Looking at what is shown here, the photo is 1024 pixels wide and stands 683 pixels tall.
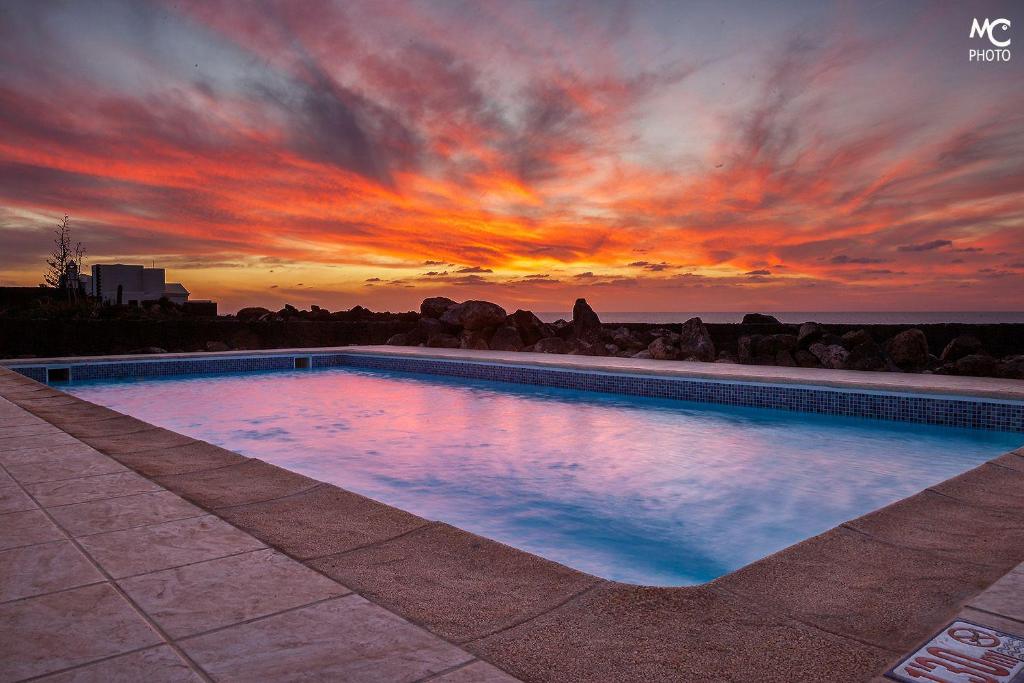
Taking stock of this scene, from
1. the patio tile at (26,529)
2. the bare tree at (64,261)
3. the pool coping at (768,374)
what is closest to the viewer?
the patio tile at (26,529)

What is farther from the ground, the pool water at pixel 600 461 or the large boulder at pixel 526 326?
the large boulder at pixel 526 326

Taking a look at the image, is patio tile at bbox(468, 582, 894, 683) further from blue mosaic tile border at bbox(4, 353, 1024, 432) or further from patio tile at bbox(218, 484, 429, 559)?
blue mosaic tile border at bbox(4, 353, 1024, 432)

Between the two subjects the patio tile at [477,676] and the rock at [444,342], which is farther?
the rock at [444,342]

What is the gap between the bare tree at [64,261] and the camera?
944 inches

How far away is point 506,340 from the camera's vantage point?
50.3 ft

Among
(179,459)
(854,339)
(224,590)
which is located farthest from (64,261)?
(224,590)

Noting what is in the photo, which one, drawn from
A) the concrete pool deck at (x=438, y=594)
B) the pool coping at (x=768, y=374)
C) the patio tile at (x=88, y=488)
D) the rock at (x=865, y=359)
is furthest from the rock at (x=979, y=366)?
the patio tile at (x=88, y=488)

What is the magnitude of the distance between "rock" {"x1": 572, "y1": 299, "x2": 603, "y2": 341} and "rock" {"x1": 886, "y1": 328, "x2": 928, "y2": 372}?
778 cm

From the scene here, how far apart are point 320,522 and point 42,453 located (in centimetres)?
247

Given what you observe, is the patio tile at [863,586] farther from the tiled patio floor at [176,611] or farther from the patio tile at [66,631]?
the patio tile at [66,631]

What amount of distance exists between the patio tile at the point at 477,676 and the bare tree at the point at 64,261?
1080 inches

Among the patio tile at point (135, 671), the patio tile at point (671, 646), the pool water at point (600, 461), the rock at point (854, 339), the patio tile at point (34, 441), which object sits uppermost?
the rock at point (854, 339)

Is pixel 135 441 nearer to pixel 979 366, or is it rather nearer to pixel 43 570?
pixel 43 570

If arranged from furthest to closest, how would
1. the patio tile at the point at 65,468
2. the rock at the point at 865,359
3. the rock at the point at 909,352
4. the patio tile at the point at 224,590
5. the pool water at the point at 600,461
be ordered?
the rock at the point at 909,352 < the rock at the point at 865,359 < the pool water at the point at 600,461 < the patio tile at the point at 65,468 < the patio tile at the point at 224,590
